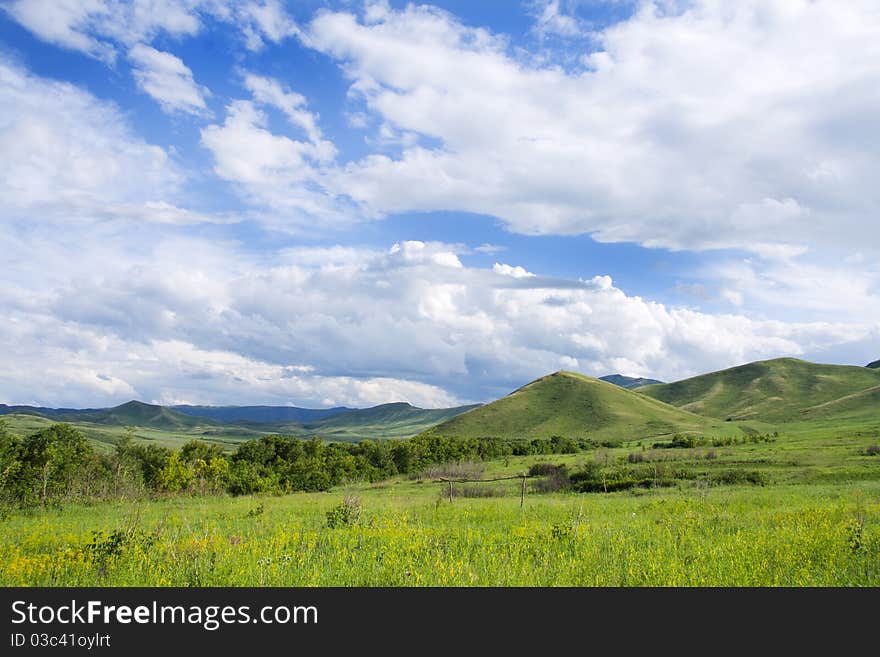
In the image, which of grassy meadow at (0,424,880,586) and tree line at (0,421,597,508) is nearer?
grassy meadow at (0,424,880,586)

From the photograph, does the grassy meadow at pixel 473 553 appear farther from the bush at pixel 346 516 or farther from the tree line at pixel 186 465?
the tree line at pixel 186 465

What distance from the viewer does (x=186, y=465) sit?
2400 inches

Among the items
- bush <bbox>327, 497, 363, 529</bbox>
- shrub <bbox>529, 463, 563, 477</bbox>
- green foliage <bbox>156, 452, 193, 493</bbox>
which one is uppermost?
bush <bbox>327, 497, 363, 529</bbox>

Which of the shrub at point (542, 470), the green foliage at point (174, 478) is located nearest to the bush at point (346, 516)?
the green foliage at point (174, 478)

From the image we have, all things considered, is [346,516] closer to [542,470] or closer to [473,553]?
[473,553]

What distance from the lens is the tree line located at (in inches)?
1662

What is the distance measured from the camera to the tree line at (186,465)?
138ft

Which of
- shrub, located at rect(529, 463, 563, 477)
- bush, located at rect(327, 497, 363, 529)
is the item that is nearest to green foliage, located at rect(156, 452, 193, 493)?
shrub, located at rect(529, 463, 563, 477)

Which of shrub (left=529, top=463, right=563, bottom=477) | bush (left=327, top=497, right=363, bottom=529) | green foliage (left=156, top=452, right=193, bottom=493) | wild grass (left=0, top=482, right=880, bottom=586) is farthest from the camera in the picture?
shrub (left=529, top=463, right=563, bottom=477)

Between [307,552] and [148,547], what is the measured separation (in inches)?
146

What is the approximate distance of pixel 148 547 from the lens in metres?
13.0

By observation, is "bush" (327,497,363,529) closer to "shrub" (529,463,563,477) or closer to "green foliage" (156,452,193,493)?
"green foliage" (156,452,193,493)
